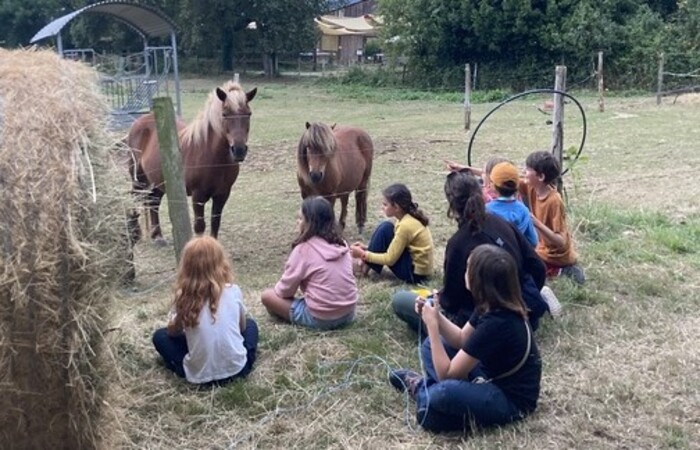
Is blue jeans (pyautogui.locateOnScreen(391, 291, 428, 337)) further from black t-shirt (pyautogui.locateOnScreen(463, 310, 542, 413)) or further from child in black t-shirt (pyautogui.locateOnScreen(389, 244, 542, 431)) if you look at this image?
black t-shirt (pyautogui.locateOnScreen(463, 310, 542, 413))

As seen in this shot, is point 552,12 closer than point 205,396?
No

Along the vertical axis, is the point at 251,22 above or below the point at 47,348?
above

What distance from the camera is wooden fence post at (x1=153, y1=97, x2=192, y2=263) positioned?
4711 millimetres

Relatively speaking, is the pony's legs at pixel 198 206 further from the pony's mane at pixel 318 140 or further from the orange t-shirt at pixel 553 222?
the orange t-shirt at pixel 553 222

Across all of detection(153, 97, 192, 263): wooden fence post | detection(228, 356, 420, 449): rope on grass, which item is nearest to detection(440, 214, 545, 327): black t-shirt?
detection(228, 356, 420, 449): rope on grass

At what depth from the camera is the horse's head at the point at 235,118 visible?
654cm

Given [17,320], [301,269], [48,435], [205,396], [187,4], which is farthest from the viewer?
[187,4]

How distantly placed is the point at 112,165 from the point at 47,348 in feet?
2.56

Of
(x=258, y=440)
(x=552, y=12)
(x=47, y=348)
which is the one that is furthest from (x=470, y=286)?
(x=552, y=12)

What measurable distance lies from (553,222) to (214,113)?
315 cm

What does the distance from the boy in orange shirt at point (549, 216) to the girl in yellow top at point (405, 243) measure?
76 centimetres

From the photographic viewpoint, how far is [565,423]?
3.48 metres

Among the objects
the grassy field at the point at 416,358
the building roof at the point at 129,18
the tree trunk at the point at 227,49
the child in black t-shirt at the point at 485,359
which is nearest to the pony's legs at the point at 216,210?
the grassy field at the point at 416,358

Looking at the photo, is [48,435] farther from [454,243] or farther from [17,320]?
[454,243]
